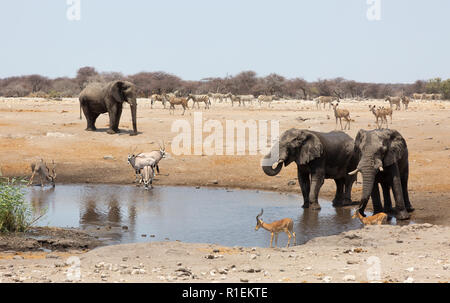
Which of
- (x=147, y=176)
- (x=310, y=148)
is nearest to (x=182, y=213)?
(x=310, y=148)

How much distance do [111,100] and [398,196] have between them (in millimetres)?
15448

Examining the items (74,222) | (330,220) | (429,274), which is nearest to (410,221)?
(330,220)

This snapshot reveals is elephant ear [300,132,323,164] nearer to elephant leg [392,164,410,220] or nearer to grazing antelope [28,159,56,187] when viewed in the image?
elephant leg [392,164,410,220]

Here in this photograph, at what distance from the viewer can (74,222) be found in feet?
44.3

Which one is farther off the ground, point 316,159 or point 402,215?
point 316,159

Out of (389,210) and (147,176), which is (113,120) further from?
(389,210)

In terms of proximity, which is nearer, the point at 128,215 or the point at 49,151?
the point at 128,215

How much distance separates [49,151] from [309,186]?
1128cm

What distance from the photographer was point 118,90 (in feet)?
86.8

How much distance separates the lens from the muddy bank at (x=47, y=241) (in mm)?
10973

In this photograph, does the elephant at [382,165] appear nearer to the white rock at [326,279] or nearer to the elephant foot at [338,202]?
the elephant foot at [338,202]

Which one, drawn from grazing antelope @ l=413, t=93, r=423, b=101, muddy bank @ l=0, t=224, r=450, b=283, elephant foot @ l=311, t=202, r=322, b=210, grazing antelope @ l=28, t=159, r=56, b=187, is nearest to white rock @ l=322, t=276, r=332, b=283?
muddy bank @ l=0, t=224, r=450, b=283

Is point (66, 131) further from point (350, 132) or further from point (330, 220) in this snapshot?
point (330, 220)

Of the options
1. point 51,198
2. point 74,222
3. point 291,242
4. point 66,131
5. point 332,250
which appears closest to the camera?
point 332,250
